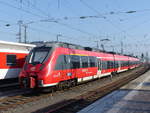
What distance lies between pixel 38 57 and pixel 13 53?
375cm

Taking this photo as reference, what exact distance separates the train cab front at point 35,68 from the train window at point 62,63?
33.1 inches

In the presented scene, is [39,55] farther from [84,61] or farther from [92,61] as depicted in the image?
[92,61]

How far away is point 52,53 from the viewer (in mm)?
12562

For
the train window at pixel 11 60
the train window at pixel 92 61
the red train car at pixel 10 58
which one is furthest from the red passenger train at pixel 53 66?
the train window at pixel 11 60

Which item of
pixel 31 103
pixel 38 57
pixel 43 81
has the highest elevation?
pixel 38 57

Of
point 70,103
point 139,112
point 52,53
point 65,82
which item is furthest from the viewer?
point 65,82

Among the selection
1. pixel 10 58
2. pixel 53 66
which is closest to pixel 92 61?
pixel 53 66

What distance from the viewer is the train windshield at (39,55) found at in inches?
492

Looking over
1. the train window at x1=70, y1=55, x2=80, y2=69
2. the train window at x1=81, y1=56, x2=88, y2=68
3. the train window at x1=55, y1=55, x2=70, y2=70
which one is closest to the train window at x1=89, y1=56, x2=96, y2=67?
the train window at x1=81, y1=56, x2=88, y2=68

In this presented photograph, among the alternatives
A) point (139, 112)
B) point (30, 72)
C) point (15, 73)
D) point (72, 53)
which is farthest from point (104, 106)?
point (15, 73)

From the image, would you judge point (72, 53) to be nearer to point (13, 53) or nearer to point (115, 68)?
point (13, 53)

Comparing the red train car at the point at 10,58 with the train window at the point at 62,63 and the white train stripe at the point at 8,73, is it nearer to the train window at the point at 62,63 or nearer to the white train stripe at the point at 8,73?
the white train stripe at the point at 8,73

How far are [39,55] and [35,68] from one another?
104cm

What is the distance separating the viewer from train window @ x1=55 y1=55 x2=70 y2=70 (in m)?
12.8
